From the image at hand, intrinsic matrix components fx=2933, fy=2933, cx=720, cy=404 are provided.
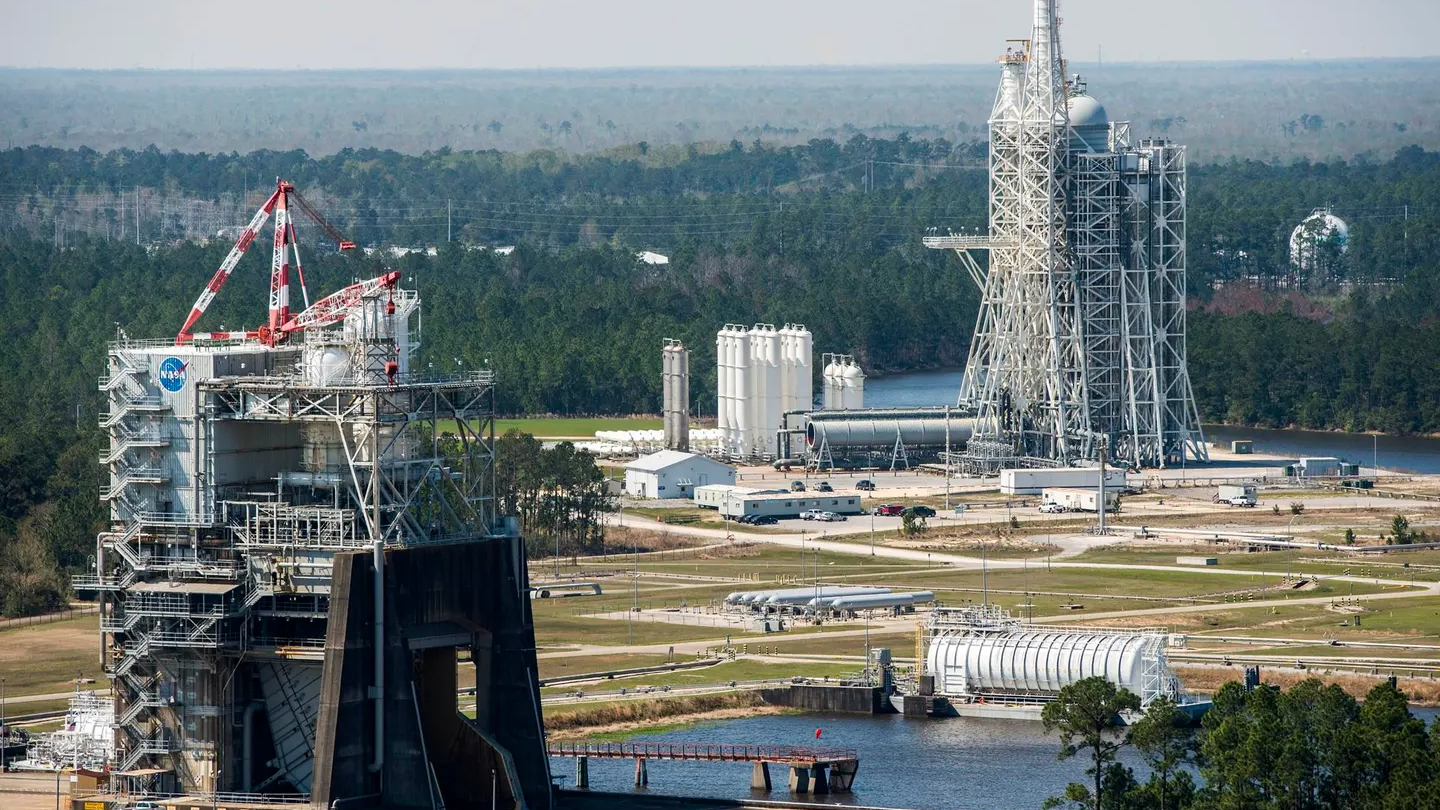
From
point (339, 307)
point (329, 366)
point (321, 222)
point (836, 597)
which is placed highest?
point (321, 222)

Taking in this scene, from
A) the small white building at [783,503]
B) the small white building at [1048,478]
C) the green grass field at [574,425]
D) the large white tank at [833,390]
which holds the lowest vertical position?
the small white building at [783,503]

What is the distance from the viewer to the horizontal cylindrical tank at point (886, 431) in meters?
161

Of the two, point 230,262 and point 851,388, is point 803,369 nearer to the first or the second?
point 851,388

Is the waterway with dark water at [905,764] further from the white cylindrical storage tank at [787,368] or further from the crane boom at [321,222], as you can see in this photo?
the white cylindrical storage tank at [787,368]

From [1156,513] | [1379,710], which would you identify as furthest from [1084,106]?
[1379,710]

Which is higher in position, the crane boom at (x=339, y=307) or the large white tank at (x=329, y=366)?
the crane boom at (x=339, y=307)

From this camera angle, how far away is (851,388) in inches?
6742

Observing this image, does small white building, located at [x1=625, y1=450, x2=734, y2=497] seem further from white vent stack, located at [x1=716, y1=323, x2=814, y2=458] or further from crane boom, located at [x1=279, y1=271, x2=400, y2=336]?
crane boom, located at [x1=279, y1=271, x2=400, y2=336]

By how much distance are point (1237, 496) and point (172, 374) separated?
90179 mm

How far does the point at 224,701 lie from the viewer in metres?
63.1

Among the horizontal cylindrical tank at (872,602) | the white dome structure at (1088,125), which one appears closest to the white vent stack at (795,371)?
the white dome structure at (1088,125)

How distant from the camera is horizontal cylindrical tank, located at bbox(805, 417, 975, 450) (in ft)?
528

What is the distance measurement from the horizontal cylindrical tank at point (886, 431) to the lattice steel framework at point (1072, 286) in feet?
5.58

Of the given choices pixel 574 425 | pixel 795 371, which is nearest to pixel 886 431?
pixel 795 371
